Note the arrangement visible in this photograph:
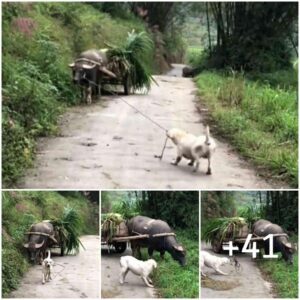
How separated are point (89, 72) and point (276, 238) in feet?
5.14

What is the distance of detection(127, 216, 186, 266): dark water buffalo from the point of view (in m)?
2.82

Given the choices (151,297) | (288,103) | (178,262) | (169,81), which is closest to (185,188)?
(178,262)

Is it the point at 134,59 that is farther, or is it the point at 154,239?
the point at 134,59

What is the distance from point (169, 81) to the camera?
3844 mm

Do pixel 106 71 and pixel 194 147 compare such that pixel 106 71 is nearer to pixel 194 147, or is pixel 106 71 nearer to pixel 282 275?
pixel 194 147

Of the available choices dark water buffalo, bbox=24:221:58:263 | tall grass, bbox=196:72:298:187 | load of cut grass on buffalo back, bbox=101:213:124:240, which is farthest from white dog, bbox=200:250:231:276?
dark water buffalo, bbox=24:221:58:263

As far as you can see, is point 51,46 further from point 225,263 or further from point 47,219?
point 225,263

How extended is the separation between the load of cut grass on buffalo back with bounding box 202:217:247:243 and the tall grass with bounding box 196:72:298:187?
319mm

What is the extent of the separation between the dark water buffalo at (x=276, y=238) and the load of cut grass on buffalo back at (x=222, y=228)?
0.07 metres

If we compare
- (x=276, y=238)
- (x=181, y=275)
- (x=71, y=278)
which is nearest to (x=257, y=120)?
(x=276, y=238)

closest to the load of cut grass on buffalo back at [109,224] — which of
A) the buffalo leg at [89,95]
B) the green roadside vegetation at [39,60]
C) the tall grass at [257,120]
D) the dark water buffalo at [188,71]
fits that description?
the green roadside vegetation at [39,60]

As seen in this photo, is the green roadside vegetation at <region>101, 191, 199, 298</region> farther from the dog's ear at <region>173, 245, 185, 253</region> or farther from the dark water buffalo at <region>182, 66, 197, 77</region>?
the dark water buffalo at <region>182, 66, 197, 77</region>

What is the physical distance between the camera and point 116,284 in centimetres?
279

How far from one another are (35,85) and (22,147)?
0.61 m
